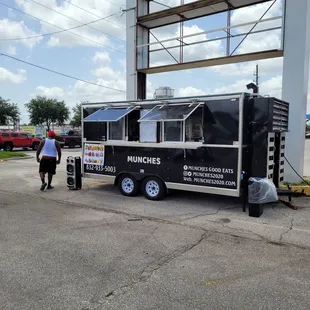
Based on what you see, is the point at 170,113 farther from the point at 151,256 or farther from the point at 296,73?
the point at 296,73

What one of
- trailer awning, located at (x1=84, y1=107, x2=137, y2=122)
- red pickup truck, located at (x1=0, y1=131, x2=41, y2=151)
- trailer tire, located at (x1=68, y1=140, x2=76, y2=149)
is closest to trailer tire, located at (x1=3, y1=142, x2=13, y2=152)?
red pickup truck, located at (x1=0, y1=131, x2=41, y2=151)

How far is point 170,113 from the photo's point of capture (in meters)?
7.75

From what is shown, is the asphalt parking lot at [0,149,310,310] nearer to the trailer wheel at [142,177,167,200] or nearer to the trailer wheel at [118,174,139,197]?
the trailer wheel at [142,177,167,200]

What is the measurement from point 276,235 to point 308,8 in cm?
691

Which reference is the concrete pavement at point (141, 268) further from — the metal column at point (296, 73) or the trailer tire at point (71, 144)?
the trailer tire at point (71, 144)

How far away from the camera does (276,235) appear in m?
5.58

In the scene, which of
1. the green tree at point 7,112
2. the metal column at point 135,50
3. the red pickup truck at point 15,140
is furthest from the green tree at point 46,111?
the metal column at point 135,50

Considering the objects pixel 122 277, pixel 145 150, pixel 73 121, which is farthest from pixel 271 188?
pixel 73 121

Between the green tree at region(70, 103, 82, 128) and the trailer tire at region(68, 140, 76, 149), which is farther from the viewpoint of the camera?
the green tree at region(70, 103, 82, 128)

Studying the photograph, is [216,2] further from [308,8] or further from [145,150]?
[145,150]

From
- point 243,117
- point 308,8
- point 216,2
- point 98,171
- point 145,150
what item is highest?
point 216,2

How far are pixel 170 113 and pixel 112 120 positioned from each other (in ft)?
5.44

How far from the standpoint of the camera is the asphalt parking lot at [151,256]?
3426 millimetres

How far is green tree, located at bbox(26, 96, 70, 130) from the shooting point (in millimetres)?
50188
